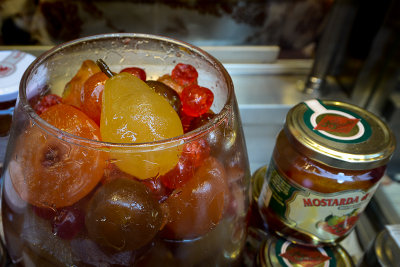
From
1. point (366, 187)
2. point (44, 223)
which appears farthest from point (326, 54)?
point (44, 223)

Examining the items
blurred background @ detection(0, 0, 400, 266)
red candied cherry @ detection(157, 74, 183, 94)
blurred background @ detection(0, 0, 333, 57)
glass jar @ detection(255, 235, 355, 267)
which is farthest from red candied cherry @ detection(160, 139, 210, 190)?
blurred background @ detection(0, 0, 333, 57)

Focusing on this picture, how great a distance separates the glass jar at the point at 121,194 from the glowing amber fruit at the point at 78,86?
0.04 m

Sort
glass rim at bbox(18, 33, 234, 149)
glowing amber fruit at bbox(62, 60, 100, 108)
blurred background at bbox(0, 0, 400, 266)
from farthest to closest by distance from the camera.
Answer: blurred background at bbox(0, 0, 400, 266), glowing amber fruit at bbox(62, 60, 100, 108), glass rim at bbox(18, 33, 234, 149)

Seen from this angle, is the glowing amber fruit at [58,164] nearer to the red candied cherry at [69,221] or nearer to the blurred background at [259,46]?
the red candied cherry at [69,221]

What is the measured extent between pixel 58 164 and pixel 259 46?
61 centimetres

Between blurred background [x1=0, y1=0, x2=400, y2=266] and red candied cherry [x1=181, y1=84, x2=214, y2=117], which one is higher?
red candied cherry [x1=181, y1=84, x2=214, y2=117]

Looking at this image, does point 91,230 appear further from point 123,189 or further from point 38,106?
point 38,106

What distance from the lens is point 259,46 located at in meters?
0.82

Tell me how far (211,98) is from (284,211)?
7.6 inches

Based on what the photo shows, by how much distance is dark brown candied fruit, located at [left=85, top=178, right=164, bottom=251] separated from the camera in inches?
11.5

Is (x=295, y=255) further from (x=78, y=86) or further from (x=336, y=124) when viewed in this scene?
(x=78, y=86)

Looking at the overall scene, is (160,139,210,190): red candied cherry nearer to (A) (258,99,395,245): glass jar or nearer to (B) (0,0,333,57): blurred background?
(A) (258,99,395,245): glass jar

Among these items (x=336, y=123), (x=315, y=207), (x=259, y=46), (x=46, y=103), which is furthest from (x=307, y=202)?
(x=259, y=46)

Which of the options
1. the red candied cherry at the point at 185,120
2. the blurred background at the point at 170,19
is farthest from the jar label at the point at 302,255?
the blurred background at the point at 170,19
